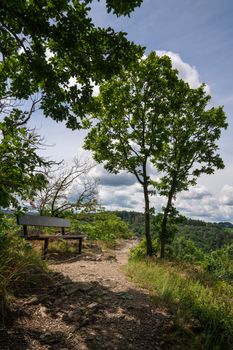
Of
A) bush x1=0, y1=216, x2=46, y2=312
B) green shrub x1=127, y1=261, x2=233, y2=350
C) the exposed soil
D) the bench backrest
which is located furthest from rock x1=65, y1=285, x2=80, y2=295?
the bench backrest

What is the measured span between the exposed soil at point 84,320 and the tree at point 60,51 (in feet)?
10.6

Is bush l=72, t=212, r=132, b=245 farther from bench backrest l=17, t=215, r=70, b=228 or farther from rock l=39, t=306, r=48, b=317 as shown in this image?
rock l=39, t=306, r=48, b=317

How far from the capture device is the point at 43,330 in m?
4.13

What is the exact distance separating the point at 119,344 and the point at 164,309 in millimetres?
1531

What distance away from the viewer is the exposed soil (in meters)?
3.90

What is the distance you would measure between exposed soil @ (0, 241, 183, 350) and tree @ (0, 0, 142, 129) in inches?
128

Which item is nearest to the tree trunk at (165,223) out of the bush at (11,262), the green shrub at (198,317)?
the green shrub at (198,317)

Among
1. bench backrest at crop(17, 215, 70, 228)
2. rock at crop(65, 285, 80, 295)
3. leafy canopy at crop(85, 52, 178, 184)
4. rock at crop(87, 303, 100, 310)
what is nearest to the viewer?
rock at crop(87, 303, 100, 310)

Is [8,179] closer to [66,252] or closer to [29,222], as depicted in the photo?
[29,222]

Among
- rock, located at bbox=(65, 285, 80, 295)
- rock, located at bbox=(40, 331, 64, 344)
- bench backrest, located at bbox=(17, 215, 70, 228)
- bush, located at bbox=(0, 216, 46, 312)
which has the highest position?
bench backrest, located at bbox=(17, 215, 70, 228)

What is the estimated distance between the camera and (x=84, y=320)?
4457 mm

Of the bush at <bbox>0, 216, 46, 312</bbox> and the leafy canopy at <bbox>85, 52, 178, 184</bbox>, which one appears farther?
the leafy canopy at <bbox>85, 52, 178, 184</bbox>

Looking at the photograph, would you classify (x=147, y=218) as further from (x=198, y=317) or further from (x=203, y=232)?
(x=203, y=232)

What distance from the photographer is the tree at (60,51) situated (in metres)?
4.78
